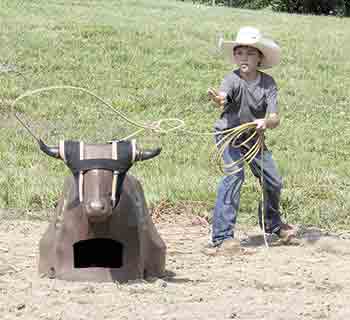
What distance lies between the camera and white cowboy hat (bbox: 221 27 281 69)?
269 inches

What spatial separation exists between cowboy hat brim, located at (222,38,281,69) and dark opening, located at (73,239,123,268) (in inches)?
74.3

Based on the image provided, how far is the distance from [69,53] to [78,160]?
1317 cm

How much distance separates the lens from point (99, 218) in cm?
534

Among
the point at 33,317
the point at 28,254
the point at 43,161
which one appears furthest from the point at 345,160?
the point at 33,317

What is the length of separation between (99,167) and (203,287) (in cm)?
95

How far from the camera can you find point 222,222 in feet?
22.9

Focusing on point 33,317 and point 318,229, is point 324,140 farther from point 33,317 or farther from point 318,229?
point 33,317

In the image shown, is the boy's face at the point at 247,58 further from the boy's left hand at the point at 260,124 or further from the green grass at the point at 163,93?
the green grass at the point at 163,93

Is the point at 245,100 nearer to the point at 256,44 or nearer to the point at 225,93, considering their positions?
the point at 225,93

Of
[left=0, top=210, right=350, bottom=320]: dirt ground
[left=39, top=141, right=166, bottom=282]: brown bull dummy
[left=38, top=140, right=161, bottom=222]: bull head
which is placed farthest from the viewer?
[left=39, top=141, right=166, bottom=282]: brown bull dummy

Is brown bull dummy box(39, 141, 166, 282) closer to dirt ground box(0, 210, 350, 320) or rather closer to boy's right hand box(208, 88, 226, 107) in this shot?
dirt ground box(0, 210, 350, 320)

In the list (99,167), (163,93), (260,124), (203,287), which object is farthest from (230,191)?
(163,93)

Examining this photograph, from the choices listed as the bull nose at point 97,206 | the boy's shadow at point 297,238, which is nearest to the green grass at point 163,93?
the boy's shadow at point 297,238

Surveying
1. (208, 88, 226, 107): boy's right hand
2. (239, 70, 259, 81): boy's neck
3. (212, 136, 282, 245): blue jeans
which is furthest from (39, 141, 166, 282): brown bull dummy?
(239, 70, 259, 81): boy's neck
